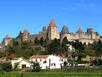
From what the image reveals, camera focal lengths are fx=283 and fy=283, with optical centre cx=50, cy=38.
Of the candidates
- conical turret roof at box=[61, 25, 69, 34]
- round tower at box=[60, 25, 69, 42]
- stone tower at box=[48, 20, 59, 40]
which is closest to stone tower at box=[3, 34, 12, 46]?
stone tower at box=[48, 20, 59, 40]

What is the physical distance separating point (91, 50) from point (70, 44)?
6611 mm

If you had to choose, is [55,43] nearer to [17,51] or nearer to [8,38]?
[17,51]

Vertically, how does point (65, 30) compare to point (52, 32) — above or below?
above

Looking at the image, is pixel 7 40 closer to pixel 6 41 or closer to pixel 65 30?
pixel 6 41

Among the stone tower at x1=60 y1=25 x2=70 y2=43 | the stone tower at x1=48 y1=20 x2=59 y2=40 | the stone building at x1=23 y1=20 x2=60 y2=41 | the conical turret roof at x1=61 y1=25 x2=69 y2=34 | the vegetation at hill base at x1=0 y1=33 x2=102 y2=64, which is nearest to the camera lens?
the vegetation at hill base at x1=0 y1=33 x2=102 y2=64

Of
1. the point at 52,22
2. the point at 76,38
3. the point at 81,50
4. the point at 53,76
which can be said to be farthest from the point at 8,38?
the point at 53,76

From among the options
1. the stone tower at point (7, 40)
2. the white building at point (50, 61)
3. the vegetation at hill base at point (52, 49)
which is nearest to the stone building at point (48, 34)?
the vegetation at hill base at point (52, 49)

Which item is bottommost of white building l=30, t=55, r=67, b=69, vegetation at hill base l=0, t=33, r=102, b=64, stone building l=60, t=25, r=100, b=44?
white building l=30, t=55, r=67, b=69

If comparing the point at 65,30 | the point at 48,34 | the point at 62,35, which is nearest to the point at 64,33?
the point at 62,35

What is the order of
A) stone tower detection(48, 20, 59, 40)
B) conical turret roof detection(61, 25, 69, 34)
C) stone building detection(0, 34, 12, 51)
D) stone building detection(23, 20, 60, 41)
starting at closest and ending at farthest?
stone tower detection(48, 20, 59, 40) < stone building detection(23, 20, 60, 41) < conical turret roof detection(61, 25, 69, 34) < stone building detection(0, 34, 12, 51)

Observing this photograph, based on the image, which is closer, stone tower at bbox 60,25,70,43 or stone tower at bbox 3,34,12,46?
stone tower at bbox 60,25,70,43

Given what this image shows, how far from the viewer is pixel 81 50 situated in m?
73.7

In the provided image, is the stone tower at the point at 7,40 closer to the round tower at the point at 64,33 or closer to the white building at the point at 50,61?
the round tower at the point at 64,33

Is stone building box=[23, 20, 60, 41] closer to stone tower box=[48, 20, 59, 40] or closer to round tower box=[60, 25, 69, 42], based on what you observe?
stone tower box=[48, 20, 59, 40]
